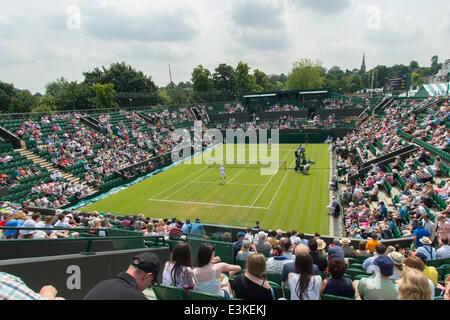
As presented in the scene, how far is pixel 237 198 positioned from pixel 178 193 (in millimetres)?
4756

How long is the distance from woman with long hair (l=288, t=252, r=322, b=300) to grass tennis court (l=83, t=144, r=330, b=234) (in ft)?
36.0

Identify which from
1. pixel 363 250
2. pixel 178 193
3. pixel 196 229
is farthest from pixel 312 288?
pixel 178 193

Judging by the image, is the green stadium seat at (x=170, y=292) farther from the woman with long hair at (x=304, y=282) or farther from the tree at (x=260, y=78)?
the tree at (x=260, y=78)

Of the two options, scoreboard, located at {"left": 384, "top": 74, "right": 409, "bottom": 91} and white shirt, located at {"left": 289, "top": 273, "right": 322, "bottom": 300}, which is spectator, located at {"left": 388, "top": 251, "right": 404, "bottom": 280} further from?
scoreboard, located at {"left": 384, "top": 74, "right": 409, "bottom": 91}

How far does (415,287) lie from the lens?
9.58 feet

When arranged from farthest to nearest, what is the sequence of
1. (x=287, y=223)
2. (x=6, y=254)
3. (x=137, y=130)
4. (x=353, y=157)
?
(x=137, y=130) < (x=353, y=157) < (x=287, y=223) < (x=6, y=254)

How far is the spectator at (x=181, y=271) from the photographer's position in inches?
148

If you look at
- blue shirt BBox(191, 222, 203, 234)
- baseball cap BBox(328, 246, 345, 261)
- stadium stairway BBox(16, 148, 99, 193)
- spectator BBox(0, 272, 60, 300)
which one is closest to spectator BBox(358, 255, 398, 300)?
baseball cap BBox(328, 246, 345, 261)

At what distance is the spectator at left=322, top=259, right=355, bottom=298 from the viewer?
4.14m

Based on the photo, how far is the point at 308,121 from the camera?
153 ft

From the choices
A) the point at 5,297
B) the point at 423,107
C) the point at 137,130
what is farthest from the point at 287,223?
the point at 137,130

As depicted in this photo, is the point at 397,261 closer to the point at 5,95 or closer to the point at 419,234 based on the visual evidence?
the point at 419,234
